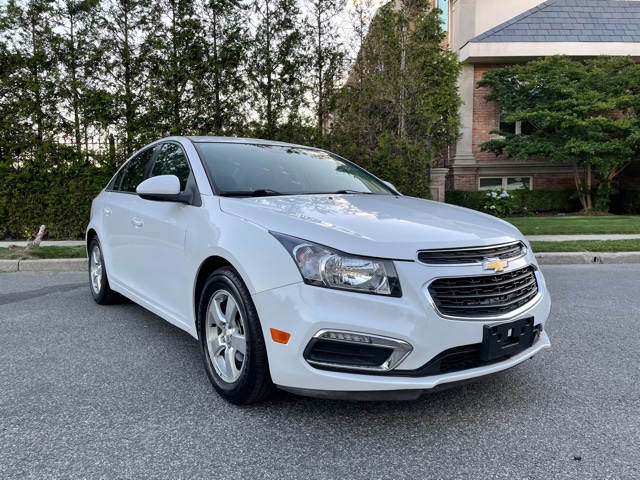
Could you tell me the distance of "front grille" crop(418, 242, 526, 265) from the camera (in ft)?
8.07

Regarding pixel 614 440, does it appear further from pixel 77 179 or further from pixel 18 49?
pixel 18 49

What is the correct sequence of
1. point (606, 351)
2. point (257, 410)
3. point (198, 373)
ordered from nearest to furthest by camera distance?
point (257, 410), point (198, 373), point (606, 351)

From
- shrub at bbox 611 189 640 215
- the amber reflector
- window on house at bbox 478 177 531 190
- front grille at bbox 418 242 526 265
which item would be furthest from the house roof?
the amber reflector

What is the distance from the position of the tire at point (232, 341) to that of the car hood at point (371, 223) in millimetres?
414

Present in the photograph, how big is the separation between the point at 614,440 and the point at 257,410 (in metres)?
1.80

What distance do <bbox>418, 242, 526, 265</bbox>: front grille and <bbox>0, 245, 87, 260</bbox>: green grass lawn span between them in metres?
6.89

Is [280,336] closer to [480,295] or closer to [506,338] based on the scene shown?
[480,295]

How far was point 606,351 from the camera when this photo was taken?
3.81 m

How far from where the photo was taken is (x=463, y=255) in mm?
2533

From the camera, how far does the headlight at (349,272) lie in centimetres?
238

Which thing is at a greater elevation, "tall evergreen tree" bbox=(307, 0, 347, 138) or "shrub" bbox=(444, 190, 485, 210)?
"tall evergreen tree" bbox=(307, 0, 347, 138)

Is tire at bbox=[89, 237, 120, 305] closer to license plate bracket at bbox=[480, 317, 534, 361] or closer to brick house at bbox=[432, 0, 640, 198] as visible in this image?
license plate bracket at bbox=[480, 317, 534, 361]

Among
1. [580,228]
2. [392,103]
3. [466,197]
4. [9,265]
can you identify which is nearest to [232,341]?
[9,265]

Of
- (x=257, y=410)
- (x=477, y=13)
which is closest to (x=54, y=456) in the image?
(x=257, y=410)
